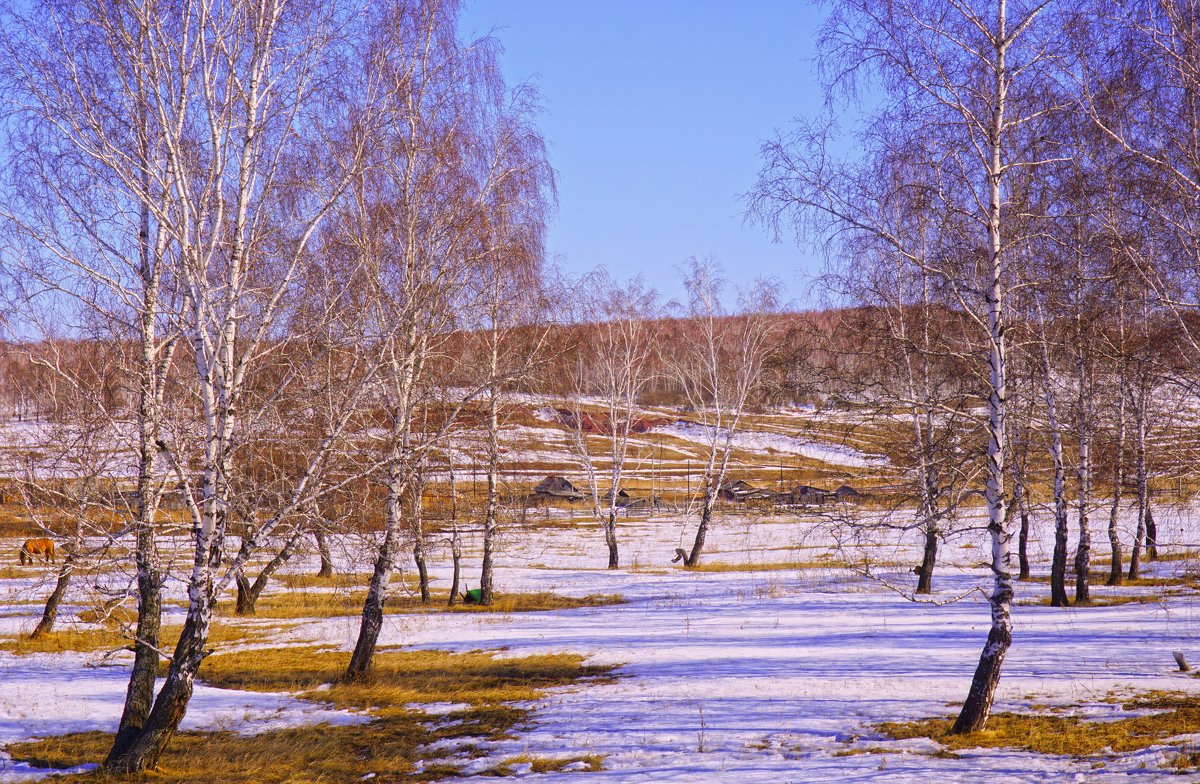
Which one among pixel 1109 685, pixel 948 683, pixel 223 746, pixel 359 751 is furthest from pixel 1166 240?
pixel 223 746

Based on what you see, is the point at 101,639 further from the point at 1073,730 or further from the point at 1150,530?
the point at 1150,530

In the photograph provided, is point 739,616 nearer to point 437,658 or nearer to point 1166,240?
point 437,658

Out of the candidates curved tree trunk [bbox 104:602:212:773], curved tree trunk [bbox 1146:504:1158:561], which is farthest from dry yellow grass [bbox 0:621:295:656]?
curved tree trunk [bbox 1146:504:1158:561]

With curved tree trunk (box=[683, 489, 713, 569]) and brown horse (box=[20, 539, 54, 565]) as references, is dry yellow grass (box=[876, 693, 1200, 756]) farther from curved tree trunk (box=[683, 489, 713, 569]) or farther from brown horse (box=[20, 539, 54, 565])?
curved tree trunk (box=[683, 489, 713, 569])

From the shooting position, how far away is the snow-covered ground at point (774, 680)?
8367 millimetres

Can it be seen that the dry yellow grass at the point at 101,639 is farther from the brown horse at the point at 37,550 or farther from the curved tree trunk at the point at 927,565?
the curved tree trunk at the point at 927,565

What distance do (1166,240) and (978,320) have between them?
139 inches

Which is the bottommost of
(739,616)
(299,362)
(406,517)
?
(739,616)

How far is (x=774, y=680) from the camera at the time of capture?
1202 centimetres

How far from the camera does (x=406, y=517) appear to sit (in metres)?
13.9

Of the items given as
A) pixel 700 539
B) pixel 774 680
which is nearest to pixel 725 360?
pixel 700 539

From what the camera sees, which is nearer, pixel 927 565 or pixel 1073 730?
pixel 1073 730

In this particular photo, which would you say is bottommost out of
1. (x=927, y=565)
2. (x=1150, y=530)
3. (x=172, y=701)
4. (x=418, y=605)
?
(x=418, y=605)

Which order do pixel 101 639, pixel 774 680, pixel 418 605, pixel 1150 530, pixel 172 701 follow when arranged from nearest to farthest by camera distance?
1. pixel 172 701
2. pixel 774 680
3. pixel 101 639
4. pixel 1150 530
5. pixel 418 605
